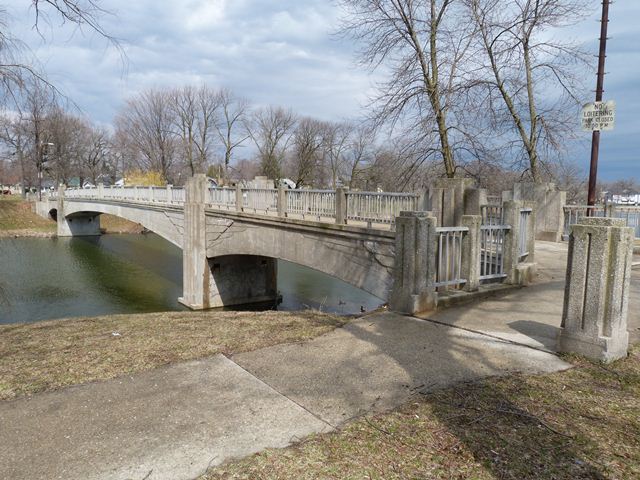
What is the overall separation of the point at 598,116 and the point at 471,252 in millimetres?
4669

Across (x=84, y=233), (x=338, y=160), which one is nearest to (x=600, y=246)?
(x=84, y=233)

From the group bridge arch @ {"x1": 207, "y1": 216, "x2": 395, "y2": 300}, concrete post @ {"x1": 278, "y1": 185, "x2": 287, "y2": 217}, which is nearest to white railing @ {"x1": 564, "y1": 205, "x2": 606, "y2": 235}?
bridge arch @ {"x1": 207, "y1": 216, "x2": 395, "y2": 300}

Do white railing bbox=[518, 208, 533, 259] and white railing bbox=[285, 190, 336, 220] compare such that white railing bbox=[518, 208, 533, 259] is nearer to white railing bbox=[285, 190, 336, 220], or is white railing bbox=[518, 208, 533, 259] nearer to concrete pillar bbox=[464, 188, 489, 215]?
concrete pillar bbox=[464, 188, 489, 215]

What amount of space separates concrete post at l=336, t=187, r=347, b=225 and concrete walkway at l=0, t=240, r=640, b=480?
16.5 feet

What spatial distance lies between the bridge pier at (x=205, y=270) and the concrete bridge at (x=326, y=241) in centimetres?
4

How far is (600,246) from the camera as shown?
420cm

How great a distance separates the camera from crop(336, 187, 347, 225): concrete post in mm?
10320

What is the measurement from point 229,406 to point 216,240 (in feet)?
46.8

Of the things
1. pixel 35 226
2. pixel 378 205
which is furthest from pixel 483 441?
pixel 35 226

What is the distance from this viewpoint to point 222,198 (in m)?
17.2

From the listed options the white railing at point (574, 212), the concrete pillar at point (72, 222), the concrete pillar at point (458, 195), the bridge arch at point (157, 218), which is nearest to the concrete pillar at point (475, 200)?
the concrete pillar at point (458, 195)

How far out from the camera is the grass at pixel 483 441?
2.63 meters

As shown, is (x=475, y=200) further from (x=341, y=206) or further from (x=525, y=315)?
(x=341, y=206)

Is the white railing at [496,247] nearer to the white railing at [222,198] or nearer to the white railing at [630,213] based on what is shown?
the white railing at [630,213]
